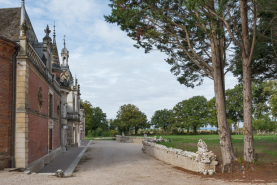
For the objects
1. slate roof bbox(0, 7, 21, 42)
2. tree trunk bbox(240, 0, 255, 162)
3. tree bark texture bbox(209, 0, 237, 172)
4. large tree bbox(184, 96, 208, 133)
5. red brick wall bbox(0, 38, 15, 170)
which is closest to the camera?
red brick wall bbox(0, 38, 15, 170)

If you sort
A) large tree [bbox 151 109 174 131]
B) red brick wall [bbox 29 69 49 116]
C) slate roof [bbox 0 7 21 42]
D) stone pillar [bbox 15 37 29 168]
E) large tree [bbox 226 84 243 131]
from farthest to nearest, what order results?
1. large tree [bbox 151 109 174 131]
2. large tree [bbox 226 84 243 131]
3. slate roof [bbox 0 7 21 42]
4. red brick wall [bbox 29 69 49 116]
5. stone pillar [bbox 15 37 29 168]

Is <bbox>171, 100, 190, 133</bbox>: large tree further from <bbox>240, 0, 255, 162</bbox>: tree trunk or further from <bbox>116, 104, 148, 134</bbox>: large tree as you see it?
<bbox>240, 0, 255, 162</bbox>: tree trunk

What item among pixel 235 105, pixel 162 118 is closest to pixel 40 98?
pixel 235 105

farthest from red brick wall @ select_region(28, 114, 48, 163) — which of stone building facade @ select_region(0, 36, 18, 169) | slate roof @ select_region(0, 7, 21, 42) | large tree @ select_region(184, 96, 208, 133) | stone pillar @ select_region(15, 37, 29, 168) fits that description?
large tree @ select_region(184, 96, 208, 133)

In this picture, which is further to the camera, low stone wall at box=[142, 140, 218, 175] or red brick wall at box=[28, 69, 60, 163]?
red brick wall at box=[28, 69, 60, 163]

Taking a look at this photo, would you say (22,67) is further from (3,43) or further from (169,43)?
(169,43)

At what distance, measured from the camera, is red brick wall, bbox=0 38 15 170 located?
1038 centimetres

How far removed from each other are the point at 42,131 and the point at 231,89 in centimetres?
5236

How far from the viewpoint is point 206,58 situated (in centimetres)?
1468

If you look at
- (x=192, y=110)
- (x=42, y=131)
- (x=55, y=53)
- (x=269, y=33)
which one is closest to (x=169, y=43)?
(x=269, y=33)

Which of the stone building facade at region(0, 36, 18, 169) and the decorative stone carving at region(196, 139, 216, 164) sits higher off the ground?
the stone building facade at region(0, 36, 18, 169)

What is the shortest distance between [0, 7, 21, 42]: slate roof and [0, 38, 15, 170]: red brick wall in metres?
1.69

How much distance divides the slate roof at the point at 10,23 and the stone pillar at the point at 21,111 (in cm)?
178

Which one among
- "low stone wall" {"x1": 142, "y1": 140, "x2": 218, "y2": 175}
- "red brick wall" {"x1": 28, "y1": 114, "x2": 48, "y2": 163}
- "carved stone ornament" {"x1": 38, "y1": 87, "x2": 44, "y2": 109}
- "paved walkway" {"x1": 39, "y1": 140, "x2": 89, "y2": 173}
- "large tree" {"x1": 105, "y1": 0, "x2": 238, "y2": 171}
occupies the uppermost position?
"large tree" {"x1": 105, "y1": 0, "x2": 238, "y2": 171}
